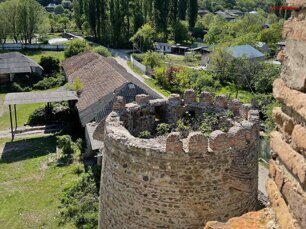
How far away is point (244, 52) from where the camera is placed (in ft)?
170

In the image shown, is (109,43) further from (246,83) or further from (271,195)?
(271,195)

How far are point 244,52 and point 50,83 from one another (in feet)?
79.4

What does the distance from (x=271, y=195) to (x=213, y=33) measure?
7001cm

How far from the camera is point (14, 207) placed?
786 inches

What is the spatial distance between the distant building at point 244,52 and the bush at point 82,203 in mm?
31199

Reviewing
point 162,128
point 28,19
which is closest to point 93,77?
point 162,128

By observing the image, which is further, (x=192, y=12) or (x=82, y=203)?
(x=192, y=12)

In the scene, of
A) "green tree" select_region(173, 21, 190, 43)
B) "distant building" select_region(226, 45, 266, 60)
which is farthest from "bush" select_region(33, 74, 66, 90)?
"green tree" select_region(173, 21, 190, 43)

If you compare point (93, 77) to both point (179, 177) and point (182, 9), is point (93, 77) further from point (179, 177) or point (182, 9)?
point (182, 9)

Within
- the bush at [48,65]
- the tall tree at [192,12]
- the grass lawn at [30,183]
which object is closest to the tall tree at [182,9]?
the tall tree at [192,12]

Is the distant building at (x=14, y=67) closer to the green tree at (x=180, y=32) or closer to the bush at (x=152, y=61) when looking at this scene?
the bush at (x=152, y=61)

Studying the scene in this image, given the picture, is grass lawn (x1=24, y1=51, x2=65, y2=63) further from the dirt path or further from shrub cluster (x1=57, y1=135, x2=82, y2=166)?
the dirt path

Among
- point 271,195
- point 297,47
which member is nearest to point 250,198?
Result: point 271,195

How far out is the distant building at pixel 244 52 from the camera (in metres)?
48.3
